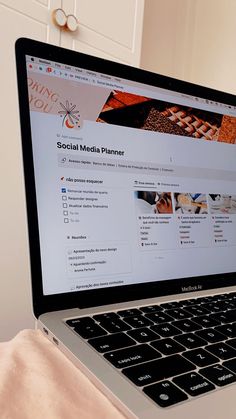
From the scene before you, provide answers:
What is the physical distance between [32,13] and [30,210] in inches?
33.7

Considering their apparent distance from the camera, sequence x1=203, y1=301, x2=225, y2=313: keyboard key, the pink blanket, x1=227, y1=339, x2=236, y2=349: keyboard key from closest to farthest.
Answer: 1. the pink blanket
2. x1=227, y1=339, x2=236, y2=349: keyboard key
3. x1=203, y1=301, x2=225, y2=313: keyboard key

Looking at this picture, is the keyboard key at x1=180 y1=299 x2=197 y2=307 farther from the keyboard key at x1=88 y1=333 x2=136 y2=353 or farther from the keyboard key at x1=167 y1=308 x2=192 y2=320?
the keyboard key at x1=88 y1=333 x2=136 y2=353

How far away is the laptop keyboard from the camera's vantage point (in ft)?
0.94

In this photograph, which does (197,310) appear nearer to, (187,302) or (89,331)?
(187,302)

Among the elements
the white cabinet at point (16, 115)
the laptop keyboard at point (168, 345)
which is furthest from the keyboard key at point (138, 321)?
the white cabinet at point (16, 115)

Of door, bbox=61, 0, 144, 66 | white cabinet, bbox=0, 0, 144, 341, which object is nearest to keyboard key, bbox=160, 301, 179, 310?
white cabinet, bbox=0, 0, 144, 341

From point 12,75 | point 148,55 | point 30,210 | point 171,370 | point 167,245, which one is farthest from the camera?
point 148,55

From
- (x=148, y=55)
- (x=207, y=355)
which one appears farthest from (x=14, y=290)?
(x=148, y=55)

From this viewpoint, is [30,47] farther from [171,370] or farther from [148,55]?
[148,55]

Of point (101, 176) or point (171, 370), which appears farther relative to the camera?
point (101, 176)

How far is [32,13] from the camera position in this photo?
102 cm

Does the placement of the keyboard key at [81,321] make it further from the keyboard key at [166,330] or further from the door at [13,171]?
the door at [13,171]

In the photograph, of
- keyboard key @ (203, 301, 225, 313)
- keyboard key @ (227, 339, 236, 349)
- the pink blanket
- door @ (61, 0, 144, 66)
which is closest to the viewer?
the pink blanket

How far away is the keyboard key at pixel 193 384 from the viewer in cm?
28
